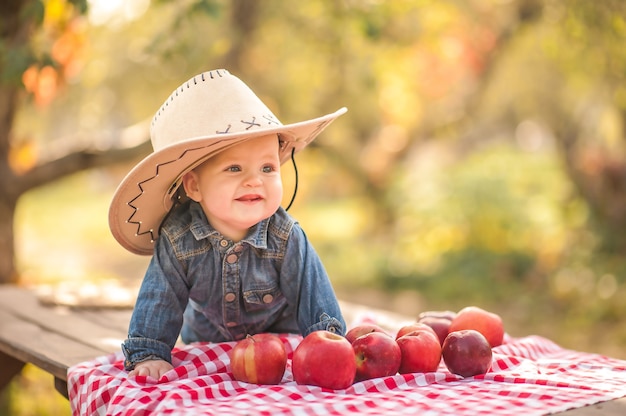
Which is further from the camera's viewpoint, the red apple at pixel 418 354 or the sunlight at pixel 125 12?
the sunlight at pixel 125 12

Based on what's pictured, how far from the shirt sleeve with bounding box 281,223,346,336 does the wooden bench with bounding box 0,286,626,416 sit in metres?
0.75

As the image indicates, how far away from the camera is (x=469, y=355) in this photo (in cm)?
230

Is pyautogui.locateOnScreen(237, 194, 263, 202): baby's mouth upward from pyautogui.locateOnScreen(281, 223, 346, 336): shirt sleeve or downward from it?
upward

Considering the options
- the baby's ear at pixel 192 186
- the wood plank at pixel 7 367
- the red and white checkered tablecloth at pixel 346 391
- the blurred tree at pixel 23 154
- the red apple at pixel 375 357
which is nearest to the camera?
the red and white checkered tablecloth at pixel 346 391

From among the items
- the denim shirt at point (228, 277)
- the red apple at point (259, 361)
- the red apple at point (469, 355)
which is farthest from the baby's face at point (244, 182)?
the red apple at point (469, 355)

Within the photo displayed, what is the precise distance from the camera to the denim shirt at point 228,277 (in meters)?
2.44

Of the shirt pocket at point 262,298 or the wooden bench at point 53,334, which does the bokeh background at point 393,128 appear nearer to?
the wooden bench at point 53,334

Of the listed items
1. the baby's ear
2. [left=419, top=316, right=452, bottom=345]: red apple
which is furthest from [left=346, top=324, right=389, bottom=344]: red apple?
the baby's ear

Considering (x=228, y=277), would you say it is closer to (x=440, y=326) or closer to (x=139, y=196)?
(x=139, y=196)

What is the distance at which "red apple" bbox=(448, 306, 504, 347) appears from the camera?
2.64 meters

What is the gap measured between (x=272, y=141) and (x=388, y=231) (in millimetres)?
8183

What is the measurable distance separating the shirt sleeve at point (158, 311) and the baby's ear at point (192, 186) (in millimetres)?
169

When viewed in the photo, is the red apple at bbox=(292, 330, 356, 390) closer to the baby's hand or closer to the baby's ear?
the baby's hand

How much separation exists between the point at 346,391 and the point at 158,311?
646 millimetres
